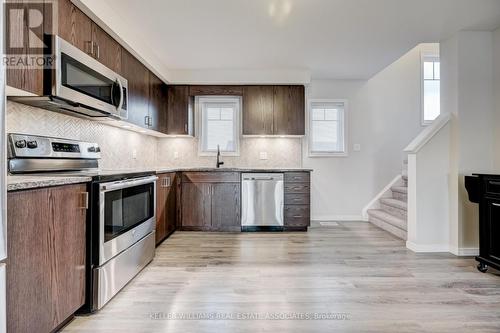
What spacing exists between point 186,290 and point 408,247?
257cm

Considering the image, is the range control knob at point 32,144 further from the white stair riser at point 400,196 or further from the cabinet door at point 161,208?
the white stair riser at point 400,196

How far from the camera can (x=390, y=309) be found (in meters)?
2.08

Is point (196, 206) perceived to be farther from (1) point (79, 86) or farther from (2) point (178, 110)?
(1) point (79, 86)

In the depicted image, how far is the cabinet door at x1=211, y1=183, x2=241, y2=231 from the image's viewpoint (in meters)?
4.50

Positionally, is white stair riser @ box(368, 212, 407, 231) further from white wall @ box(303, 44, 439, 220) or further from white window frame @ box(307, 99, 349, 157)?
white window frame @ box(307, 99, 349, 157)

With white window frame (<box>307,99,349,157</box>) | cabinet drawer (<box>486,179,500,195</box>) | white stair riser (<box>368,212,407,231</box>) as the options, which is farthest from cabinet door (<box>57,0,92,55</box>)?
white stair riser (<box>368,212,407,231</box>)

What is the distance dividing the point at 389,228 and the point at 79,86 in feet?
13.4

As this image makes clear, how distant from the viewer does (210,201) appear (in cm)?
450

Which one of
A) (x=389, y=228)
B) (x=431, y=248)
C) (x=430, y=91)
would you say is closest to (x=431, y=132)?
(x=431, y=248)

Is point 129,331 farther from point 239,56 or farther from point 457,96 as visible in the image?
point 457,96

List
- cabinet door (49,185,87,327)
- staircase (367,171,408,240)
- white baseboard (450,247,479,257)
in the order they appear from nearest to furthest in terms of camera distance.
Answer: cabinet door (49,185,87,327)
white baseboard (450,247,479,257)
staircase (367,171,408,240)

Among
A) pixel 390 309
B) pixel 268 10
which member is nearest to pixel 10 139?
pixel 268 10

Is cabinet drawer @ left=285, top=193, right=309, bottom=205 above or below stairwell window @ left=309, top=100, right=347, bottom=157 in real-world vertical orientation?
below

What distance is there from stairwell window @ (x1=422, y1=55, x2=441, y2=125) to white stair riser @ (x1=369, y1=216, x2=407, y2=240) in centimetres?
194
